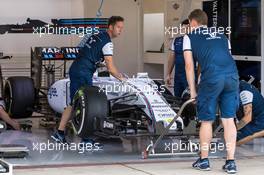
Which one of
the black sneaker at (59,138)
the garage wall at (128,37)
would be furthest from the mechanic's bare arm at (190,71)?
the garage wall at (128,37)

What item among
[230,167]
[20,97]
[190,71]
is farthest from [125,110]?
[20,97]

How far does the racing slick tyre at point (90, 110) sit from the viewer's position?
924 cm

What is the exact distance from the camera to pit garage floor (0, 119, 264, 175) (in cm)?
851

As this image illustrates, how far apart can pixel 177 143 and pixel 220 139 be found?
767mm

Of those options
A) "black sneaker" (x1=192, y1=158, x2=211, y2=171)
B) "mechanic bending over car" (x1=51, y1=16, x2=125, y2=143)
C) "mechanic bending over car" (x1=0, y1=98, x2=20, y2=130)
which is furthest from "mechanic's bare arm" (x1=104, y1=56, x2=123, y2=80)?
"mechanic bending over car" (x1=0, y1=98, x2=20, y2=130)

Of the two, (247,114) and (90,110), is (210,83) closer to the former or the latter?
(90,110)

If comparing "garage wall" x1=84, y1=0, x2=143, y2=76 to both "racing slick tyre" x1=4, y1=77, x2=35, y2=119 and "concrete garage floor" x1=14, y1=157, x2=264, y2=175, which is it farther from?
"concrete garage floor" x1=14, y1=157, x2=264, y2=175

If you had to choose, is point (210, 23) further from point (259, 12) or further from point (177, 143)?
point (177, 143)

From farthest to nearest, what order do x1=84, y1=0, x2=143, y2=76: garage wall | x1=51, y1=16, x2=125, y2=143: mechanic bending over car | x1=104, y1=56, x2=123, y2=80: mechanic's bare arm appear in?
x1=84, y1=0, x2=143, y2=76: garage wall, x1=51, y1=16, x2=125, y2=143: mechanic bending over car, x1=104, y1=56, x2=123, y2=80: mechanic's bare arm

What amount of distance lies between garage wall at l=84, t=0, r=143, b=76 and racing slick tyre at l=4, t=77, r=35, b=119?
4.09 metres

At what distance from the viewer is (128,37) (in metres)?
15.9

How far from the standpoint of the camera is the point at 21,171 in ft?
27.6

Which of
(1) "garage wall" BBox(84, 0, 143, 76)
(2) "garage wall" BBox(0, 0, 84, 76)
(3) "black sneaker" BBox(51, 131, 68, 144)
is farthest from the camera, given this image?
(1) "garage wall" BBox(84, 0, 143, 76)

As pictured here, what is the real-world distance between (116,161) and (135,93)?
3.63ft
